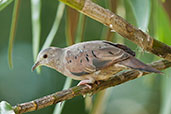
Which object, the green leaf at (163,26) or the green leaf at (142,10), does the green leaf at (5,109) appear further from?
the green leaf at (163,26)

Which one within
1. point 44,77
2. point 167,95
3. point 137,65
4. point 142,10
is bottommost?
point 44,77

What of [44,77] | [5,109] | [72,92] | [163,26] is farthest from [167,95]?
[44,77]

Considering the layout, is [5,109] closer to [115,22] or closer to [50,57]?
[115,22]

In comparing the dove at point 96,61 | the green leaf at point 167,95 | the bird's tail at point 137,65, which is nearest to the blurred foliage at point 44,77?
the green leaf at point 167,95

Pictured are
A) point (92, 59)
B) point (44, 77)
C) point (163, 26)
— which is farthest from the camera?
point (44, 77)

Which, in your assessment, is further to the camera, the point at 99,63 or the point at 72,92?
the point at 99,63

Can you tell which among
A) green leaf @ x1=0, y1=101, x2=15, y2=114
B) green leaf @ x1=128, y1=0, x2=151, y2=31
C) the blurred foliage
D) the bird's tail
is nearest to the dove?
the bird's tail
